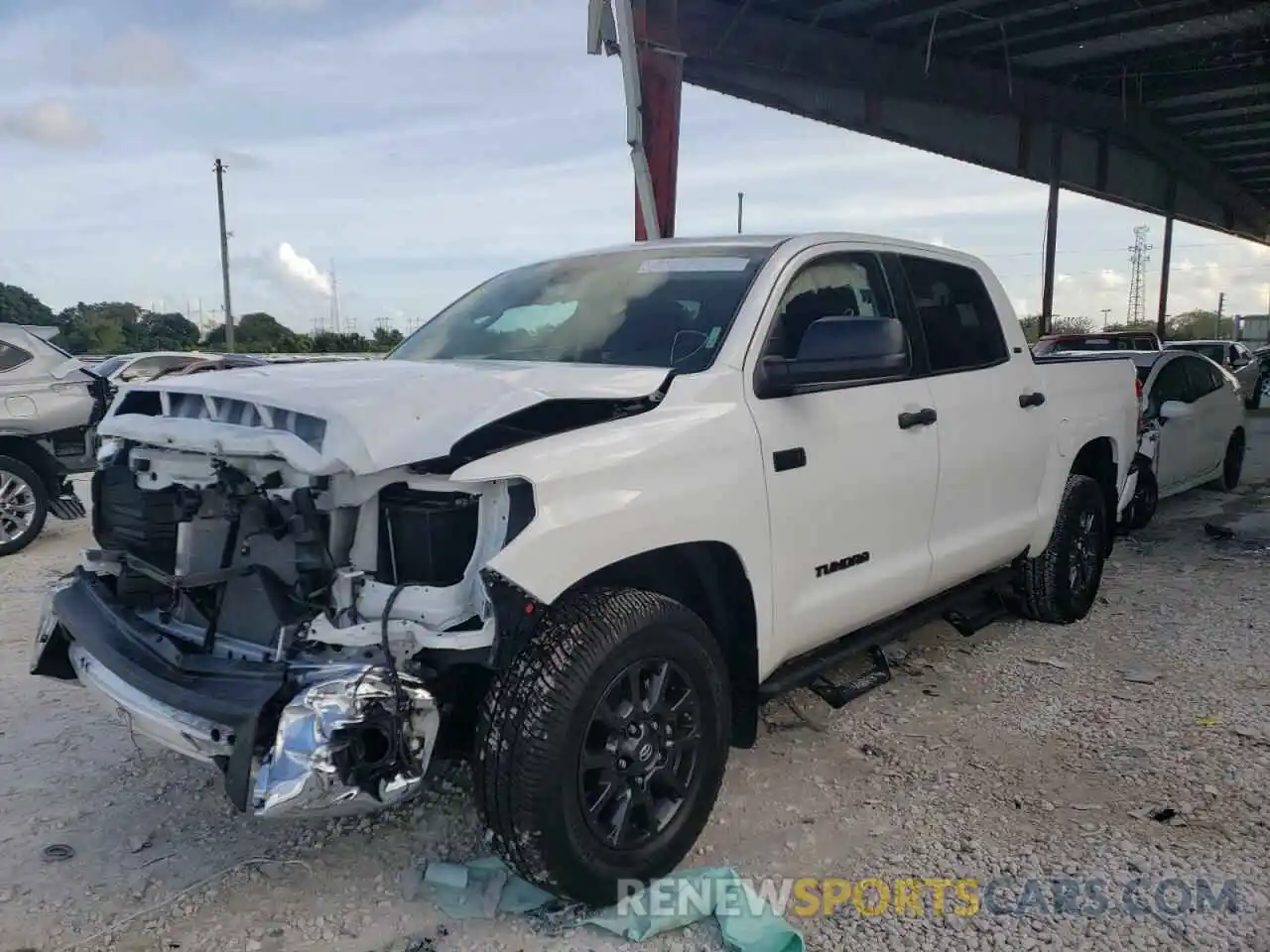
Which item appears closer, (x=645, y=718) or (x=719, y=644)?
(x=645, y=718)

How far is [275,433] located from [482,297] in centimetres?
191

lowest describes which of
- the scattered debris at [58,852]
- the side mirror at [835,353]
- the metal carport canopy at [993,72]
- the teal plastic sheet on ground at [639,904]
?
the scattered debris at [58,852]

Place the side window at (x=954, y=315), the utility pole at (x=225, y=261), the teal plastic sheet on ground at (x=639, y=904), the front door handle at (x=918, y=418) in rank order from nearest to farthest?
1. the teal plastic sheet on ground at (x=639, y=904)
2. the front door handle at (x=918, y=418)
3. the side window at (x=954, y=315)
4. the utility pole at (x=225, y=261)

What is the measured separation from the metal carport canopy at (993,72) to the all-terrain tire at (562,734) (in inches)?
346

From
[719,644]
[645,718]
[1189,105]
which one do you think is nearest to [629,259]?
[719,644]

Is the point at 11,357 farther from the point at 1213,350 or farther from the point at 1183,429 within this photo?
the point at 1213,350

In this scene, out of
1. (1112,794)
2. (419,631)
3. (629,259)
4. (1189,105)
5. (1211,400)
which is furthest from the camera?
(1189,105)

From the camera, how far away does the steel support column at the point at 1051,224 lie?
18.6 metres

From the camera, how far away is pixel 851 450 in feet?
12.0

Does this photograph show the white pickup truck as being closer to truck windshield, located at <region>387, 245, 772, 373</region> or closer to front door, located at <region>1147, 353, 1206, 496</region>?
truck windshield, located at <region>387, 245, 772, 373</region>

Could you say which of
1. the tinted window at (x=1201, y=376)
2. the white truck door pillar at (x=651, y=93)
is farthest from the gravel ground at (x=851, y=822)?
the white truck door pillar at (x=651, y=93)

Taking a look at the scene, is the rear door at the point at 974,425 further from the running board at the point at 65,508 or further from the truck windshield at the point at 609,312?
the running board at the point at 65,508

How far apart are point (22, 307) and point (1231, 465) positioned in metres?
44.9

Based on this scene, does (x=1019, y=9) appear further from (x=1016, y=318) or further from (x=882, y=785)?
(x=882, y=785)
